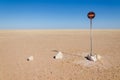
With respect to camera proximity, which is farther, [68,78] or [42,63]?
[42,63]

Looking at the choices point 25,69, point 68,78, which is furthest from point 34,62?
point 68,78

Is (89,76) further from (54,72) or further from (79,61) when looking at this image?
(79,61)

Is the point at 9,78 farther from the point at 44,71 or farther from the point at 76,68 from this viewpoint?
the point at 76,68

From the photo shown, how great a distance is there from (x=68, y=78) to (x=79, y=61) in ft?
9.66

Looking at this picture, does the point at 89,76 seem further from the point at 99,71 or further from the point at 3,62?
the point at 3,62

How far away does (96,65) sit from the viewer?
9.62 metres

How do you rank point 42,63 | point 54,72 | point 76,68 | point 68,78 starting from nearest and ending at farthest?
1. point 68,78
2. point 54,72
3. point 76,68
4. point 42,63

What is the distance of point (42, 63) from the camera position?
10203 millimetres

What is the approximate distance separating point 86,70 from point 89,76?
93 centimetres

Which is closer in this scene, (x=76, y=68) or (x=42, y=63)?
(x=76, y=68)

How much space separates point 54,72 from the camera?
8.57 metres

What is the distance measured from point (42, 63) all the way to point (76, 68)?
2.33 m

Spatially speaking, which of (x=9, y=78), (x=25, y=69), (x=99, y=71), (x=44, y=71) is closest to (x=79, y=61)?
(x=99, y=71)

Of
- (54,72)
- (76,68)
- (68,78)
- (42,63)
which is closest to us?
(68,78)
